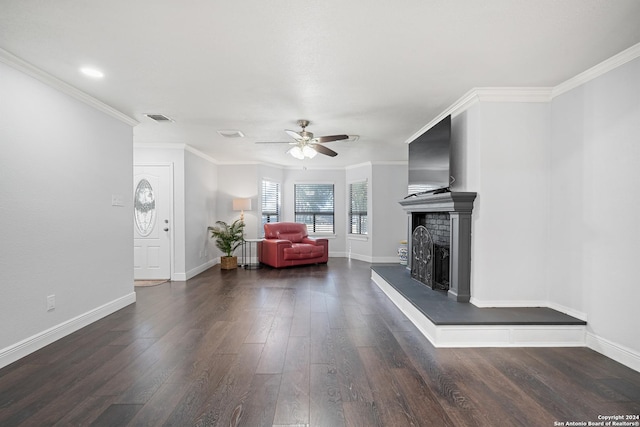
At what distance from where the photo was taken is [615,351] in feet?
8.24

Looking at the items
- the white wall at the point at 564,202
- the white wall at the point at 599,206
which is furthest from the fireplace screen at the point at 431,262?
the white wall at the point at 599,206

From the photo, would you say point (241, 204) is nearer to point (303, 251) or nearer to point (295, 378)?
point (303, 251)

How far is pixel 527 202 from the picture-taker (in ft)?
10.6

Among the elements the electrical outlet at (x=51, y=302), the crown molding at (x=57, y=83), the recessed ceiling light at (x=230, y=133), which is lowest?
the electrical outlet at (x=51, y=302)

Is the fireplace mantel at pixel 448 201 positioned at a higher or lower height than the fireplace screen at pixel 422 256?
higher

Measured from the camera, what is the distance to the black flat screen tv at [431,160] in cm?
361

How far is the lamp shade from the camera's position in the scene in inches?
278

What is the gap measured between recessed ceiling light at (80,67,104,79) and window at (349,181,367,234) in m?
5.94

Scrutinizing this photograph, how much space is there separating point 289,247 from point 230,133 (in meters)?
2.83

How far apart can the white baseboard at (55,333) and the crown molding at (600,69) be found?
5381mm

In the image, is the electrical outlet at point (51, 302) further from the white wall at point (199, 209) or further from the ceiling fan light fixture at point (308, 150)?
the ceiling fan light fixture at point (308, 150)

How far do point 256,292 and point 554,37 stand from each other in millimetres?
4337

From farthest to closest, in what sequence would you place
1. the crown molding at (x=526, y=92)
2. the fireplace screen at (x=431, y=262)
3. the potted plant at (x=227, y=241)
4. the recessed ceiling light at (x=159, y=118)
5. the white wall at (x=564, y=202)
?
the potted plant at (x=227, y=241) → the recessed ceiling light at (x=159, y=118) → the fireplace screen at (x=431, y=262) → the crown molding at (x=526, y=92) → the white wall at (x=564, y=202)

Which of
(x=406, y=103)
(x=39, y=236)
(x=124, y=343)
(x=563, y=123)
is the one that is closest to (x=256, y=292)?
(x=124, y=343)
